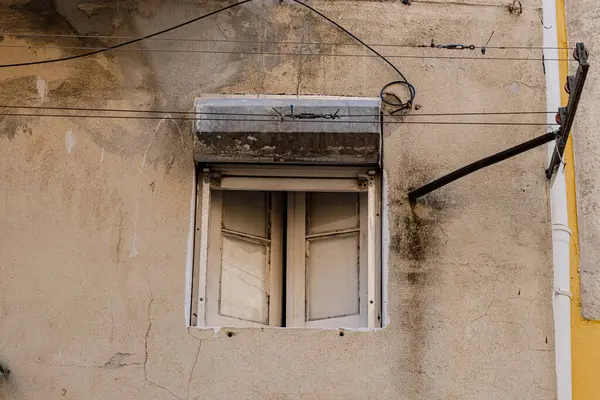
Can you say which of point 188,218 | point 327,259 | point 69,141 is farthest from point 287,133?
point 69,141

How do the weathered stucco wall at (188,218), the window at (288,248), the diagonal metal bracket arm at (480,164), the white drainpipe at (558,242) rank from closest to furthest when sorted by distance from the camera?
the diagonal metal bracket arm at (480,164)
the weathered stucco wall at (188,218)
the white drainpipe at (558,242)
the window at (288,248)

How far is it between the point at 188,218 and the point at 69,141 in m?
1.03

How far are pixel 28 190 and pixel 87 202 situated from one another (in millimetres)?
424

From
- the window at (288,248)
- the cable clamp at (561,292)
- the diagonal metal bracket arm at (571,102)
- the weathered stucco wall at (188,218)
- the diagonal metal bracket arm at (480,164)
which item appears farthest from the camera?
the window at (288,248)

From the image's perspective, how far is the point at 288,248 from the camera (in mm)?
6676

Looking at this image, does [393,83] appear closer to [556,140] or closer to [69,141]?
[556,140]

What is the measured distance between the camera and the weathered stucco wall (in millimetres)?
5934

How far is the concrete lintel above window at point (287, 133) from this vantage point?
625cm

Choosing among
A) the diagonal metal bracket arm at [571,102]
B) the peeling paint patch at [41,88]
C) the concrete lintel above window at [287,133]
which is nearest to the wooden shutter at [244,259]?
the concrete lintel above window at [287,133]

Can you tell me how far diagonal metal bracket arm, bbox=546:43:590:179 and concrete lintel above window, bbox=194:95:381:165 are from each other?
1207 millimetres

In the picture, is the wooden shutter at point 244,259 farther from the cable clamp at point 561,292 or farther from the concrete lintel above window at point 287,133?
the cable clamp at point 561,292

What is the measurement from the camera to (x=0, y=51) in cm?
662

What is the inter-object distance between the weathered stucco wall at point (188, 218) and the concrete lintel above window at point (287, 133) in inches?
9.9

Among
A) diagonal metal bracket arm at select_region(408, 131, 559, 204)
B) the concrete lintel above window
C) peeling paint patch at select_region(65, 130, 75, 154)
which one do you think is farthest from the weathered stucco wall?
A: the concrete lintel above window
